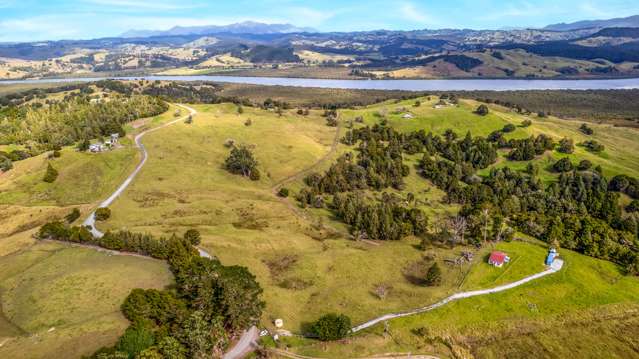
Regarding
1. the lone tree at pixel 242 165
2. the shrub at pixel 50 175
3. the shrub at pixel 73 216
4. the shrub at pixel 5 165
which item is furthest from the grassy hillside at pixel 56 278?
the lone tree at pixel 242 165

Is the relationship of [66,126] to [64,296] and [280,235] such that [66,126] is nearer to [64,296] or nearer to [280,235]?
[280,235]

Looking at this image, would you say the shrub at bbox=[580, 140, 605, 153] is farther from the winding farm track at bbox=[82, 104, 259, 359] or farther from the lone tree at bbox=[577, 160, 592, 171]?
the winding farm track at bbox=[82, 104, 259, 359]

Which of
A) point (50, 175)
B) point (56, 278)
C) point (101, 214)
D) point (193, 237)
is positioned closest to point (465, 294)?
point (193, 237)

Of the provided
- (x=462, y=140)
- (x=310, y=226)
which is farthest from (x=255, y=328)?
(x=462, y=140)

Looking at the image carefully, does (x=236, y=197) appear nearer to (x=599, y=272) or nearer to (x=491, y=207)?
(x=491, y=207)

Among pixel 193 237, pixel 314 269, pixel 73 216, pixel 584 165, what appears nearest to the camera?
pixel 314 269

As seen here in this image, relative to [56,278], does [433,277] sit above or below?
below
